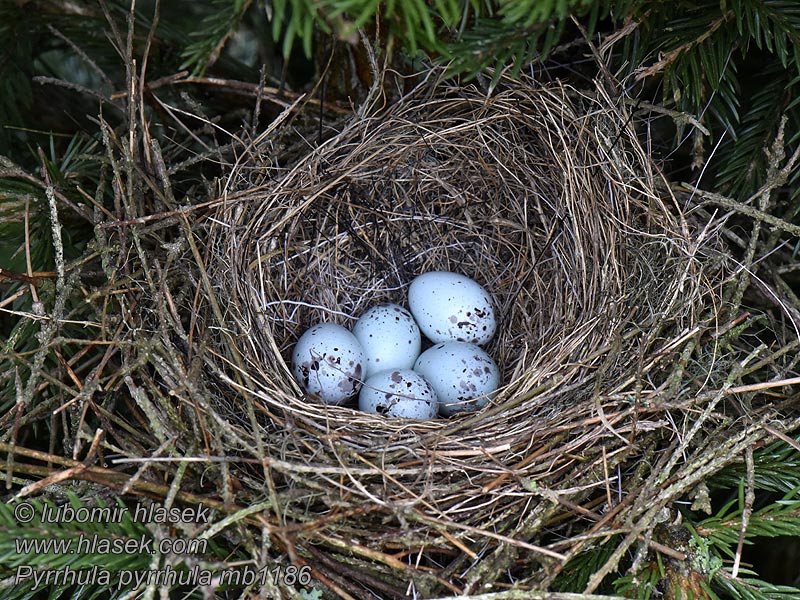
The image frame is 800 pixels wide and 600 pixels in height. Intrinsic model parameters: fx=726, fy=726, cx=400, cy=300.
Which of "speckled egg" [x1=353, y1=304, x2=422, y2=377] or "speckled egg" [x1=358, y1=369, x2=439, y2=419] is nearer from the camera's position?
"speckled egg" [x1=358, y1=369, x2=439, y2=419]

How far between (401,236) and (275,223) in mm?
427

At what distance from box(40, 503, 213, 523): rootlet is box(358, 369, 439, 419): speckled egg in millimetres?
636

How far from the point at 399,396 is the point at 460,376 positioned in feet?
0.61

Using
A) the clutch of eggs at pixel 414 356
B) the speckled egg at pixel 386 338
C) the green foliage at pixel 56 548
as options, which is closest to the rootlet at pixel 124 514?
the green foliage at pixel 56 548

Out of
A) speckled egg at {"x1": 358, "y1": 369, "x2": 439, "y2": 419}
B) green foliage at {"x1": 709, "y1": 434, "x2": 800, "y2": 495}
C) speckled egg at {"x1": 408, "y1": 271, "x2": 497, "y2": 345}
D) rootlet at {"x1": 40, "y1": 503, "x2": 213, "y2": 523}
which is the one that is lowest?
speckled egg at {"x1": 358, "y1": 369, "x2": 439, "y2": 419}

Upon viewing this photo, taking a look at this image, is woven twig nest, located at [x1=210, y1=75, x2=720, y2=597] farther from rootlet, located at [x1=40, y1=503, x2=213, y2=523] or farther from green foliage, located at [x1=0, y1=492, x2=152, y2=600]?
green foliage, located at [x1=0, y1=492, x2=152, y2=600]

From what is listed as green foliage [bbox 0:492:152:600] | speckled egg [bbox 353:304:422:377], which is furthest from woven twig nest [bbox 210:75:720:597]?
green foliage [bbox 0:492:152:600]

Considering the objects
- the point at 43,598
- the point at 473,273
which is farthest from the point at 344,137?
the point at 43,598

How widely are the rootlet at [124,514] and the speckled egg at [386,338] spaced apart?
0.77 m

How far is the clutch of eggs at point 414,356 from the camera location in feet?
5.98

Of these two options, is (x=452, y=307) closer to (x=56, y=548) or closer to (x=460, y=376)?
(x=460, y=376)

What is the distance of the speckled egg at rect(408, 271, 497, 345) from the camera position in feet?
6.59

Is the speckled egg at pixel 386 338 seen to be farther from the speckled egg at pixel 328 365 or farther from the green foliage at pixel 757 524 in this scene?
the green foliage at pixel 757 524

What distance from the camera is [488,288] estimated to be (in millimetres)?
2154
